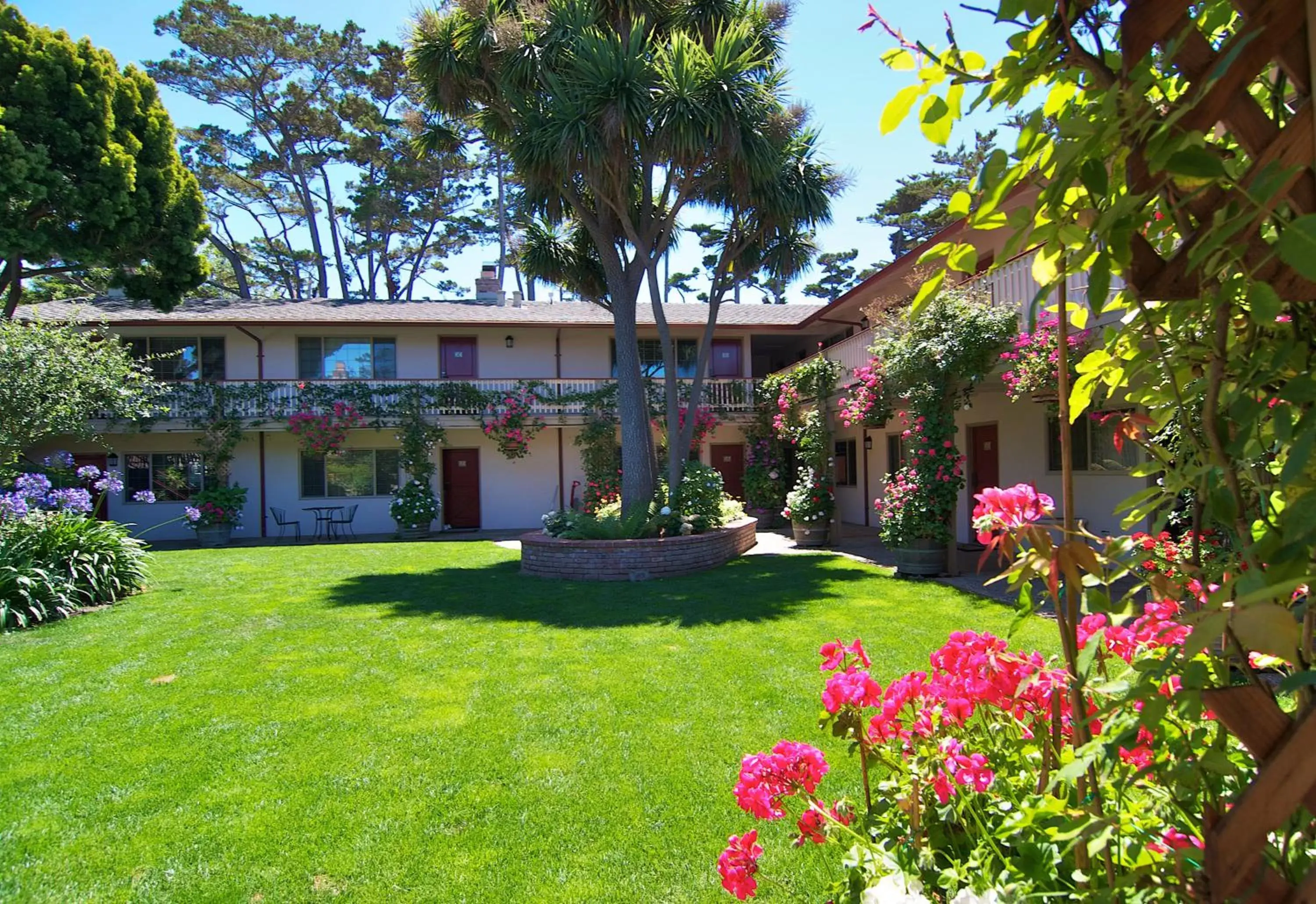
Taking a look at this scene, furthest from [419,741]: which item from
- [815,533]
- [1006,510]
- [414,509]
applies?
[414,509]

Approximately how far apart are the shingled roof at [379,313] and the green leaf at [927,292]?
19.7 meters

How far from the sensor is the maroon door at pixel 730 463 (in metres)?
21.2

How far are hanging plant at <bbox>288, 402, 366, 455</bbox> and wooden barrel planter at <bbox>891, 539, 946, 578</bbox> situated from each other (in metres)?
14.0

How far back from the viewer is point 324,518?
62.9 ft

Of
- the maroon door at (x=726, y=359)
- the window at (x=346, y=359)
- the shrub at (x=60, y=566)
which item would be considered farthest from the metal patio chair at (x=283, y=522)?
the maroon door at (x=726, y=359)

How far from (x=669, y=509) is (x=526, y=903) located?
947 cm

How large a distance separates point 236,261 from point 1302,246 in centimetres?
3730

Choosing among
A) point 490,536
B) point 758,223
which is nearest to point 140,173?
point 490,536

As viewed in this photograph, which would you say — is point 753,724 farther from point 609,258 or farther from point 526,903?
point 609,258

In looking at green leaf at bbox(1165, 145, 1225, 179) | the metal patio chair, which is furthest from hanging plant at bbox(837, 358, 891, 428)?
the metal patio chair

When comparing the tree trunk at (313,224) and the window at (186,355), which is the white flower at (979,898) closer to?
the window at (186,355)

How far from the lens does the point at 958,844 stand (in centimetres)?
166

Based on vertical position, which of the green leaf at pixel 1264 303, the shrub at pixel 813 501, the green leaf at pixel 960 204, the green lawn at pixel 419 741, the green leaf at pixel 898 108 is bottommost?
the green lawn at pixel 419 741

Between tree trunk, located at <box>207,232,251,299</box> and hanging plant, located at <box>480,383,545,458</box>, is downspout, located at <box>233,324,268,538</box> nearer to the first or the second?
hanging plant, located at <box>480,383,545,458</box>
